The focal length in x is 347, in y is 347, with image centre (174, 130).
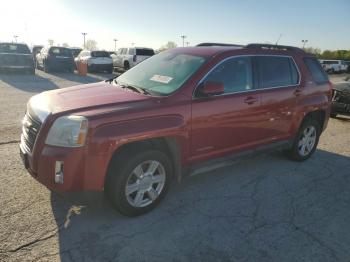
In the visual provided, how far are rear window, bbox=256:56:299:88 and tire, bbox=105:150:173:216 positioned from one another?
1.98 meters

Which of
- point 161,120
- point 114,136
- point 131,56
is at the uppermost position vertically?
point 131,56

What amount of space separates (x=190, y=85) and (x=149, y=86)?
1.84 ft

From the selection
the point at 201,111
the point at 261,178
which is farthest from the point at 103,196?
the point at 261,178

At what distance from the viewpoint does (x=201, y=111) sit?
4.04 metres

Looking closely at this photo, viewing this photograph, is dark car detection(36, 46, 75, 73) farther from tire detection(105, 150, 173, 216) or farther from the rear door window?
tire detection(105, 150, 173, 216)

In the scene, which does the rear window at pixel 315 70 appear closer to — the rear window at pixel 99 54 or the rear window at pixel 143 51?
the rear window at pixel 143 51

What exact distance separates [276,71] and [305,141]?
1.52 meters

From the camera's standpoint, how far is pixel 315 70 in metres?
5.95

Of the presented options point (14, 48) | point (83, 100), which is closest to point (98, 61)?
point (14, 48)

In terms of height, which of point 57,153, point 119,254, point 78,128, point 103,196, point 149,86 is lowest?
point 119,254

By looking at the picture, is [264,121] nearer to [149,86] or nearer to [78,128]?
[149,86]

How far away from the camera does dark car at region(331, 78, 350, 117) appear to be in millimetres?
9633

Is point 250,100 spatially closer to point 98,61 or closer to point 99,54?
point 98,61

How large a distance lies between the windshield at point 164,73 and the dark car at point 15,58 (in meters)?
14.8
